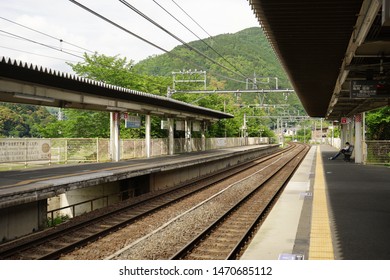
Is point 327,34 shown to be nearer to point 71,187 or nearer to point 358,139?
point 71,187

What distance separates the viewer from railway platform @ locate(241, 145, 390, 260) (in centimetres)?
732

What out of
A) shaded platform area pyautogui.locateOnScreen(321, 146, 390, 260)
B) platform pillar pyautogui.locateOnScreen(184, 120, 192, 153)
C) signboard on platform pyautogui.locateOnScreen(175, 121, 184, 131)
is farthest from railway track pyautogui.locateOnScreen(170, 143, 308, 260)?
platform pillar pyautogui.locateOnScreen(184, 120, 192, 153)

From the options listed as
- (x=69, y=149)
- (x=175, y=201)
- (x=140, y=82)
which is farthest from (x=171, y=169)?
(x=140, y=82)

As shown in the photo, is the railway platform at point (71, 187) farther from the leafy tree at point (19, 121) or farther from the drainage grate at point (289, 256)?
the leafy tree at point (19, 121)

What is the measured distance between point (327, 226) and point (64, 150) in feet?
50.0

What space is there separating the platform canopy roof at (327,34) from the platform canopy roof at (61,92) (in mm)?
7245

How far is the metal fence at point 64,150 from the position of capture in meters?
17.9

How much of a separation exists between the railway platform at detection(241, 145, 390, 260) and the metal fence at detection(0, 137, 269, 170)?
10890 millimetres

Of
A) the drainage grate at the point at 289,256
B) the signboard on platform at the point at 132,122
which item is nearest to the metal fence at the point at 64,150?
the signboard on platform at the point at 132,122

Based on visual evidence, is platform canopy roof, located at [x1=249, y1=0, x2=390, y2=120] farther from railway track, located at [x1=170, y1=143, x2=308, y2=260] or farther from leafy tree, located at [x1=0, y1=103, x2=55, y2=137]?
leafy tree, located at [x1=0, y1=103, x2=55, y2=137]

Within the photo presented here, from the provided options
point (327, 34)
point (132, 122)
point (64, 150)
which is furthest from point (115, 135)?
point (327, 34)

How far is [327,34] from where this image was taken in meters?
8.97

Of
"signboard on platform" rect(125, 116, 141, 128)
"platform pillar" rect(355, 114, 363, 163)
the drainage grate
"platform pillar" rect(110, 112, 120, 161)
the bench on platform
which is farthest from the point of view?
the bench on platform
